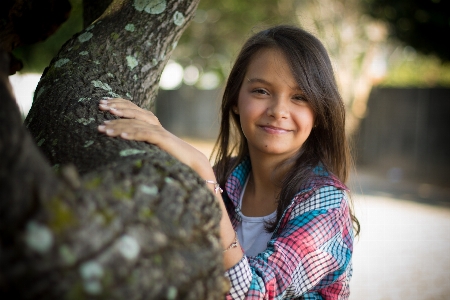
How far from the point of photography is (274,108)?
2555 millimetres

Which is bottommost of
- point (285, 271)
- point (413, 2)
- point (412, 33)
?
point (285, 271)

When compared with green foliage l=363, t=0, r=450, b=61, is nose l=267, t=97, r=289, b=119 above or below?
below

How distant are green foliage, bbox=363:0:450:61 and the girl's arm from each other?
11.7 meters

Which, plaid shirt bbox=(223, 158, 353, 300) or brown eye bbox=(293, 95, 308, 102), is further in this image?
brown eye bbox=(293, 95, 308, 102)

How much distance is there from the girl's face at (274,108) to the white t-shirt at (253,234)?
15.4 inches

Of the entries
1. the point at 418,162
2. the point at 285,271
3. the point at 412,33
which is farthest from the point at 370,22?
the point at 285,271

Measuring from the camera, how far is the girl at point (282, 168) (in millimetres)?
1859

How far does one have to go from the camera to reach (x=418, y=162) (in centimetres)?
1230

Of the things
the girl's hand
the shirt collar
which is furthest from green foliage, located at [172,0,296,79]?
the girl's hand

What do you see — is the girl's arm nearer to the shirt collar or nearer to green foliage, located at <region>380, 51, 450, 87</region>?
the shirt collar

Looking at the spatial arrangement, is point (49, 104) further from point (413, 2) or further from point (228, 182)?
point (413, 2)

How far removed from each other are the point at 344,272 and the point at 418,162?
10.9 metres

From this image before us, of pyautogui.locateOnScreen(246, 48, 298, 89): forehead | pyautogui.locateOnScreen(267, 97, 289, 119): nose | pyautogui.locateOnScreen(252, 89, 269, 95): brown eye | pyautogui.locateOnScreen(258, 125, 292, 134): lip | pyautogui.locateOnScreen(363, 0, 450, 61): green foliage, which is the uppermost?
pyautogui.locateOnScreen(363, 0, 450, 61): green foliage

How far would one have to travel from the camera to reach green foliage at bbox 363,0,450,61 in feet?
38.9
